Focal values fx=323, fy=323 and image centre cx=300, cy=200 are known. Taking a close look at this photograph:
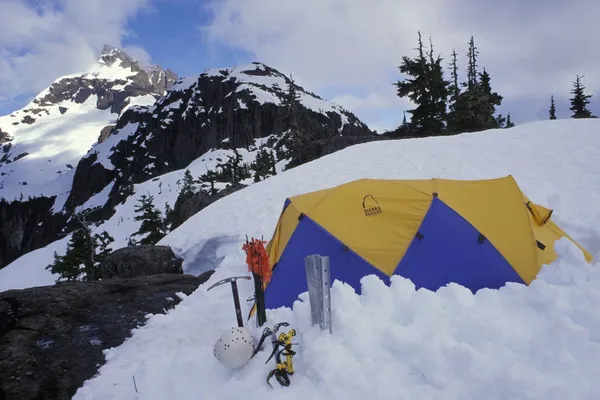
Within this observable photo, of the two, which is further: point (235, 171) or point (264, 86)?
point (264, 86)

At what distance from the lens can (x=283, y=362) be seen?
12.9ft

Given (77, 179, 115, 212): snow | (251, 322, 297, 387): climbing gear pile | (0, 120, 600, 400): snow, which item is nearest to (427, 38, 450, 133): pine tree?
(0, 120, 600, 400): snow

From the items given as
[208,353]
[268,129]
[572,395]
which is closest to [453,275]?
[572,395]

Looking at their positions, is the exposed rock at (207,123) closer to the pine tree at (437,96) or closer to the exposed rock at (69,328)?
the pine tree at (437,96)

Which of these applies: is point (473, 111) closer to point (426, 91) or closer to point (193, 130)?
point (426, 91)

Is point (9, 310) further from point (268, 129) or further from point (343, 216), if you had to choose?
point (268, 129)

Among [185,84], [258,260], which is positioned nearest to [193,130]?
[185,84]

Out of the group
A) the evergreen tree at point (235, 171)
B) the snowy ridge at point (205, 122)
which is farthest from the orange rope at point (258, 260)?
the snowy ridge at point (205, 122)

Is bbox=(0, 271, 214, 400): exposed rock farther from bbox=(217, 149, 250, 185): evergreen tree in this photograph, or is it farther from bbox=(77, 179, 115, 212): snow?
bbox=(77, 179, 115, 212): snow

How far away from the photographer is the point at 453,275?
17.1 ft

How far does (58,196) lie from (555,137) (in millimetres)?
217162

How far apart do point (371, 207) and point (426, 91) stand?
28.7 meters

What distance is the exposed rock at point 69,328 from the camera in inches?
182

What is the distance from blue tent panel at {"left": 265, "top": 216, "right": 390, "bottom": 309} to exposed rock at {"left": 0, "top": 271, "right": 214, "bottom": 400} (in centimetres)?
294
